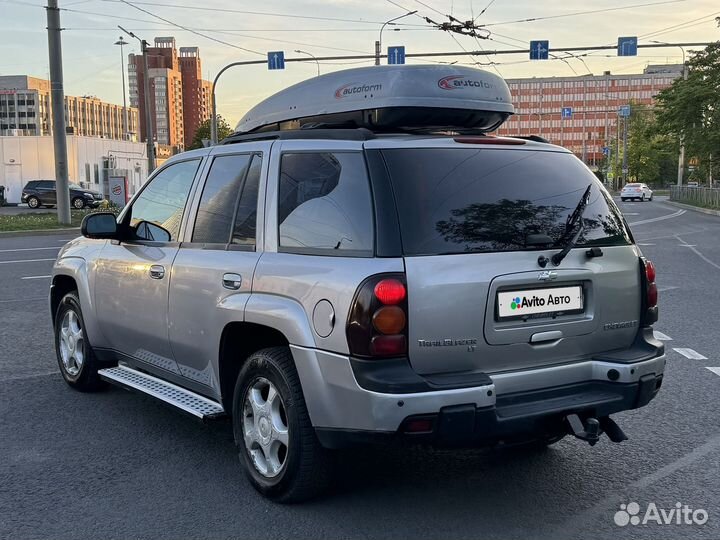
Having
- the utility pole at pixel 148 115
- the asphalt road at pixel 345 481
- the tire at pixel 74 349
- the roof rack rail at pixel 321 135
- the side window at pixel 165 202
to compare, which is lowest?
the asphalt road at pixel 345 481

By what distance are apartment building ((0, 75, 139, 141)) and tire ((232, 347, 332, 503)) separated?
4076 inches

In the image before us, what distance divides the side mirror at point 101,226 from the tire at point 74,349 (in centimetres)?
77

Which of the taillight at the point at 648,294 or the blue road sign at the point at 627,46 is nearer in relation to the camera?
the taillight at the point at 648,294

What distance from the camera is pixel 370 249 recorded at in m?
3.44

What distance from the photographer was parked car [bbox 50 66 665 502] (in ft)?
11.0

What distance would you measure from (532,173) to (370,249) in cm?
99

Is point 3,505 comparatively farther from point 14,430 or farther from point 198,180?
point 198,180

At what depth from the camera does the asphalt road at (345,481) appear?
11.8ft

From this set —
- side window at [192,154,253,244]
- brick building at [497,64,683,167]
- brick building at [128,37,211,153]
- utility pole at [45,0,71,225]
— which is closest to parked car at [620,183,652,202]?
utility pole at [45,0,71,225]

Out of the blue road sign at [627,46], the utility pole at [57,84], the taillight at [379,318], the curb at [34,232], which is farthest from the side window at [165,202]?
the blue road sign at [627,46]

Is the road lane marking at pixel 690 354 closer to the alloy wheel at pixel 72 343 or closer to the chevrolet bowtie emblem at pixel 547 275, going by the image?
the chevrolet bowtie emblem at pixel 547 275

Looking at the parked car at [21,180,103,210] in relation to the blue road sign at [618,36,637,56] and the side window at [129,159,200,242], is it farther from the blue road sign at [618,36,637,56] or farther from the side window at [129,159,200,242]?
the side window at [129,159,200,242]

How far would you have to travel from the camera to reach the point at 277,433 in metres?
3.81

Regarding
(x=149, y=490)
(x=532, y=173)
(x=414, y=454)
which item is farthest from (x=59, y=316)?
(x=532, y=173)
